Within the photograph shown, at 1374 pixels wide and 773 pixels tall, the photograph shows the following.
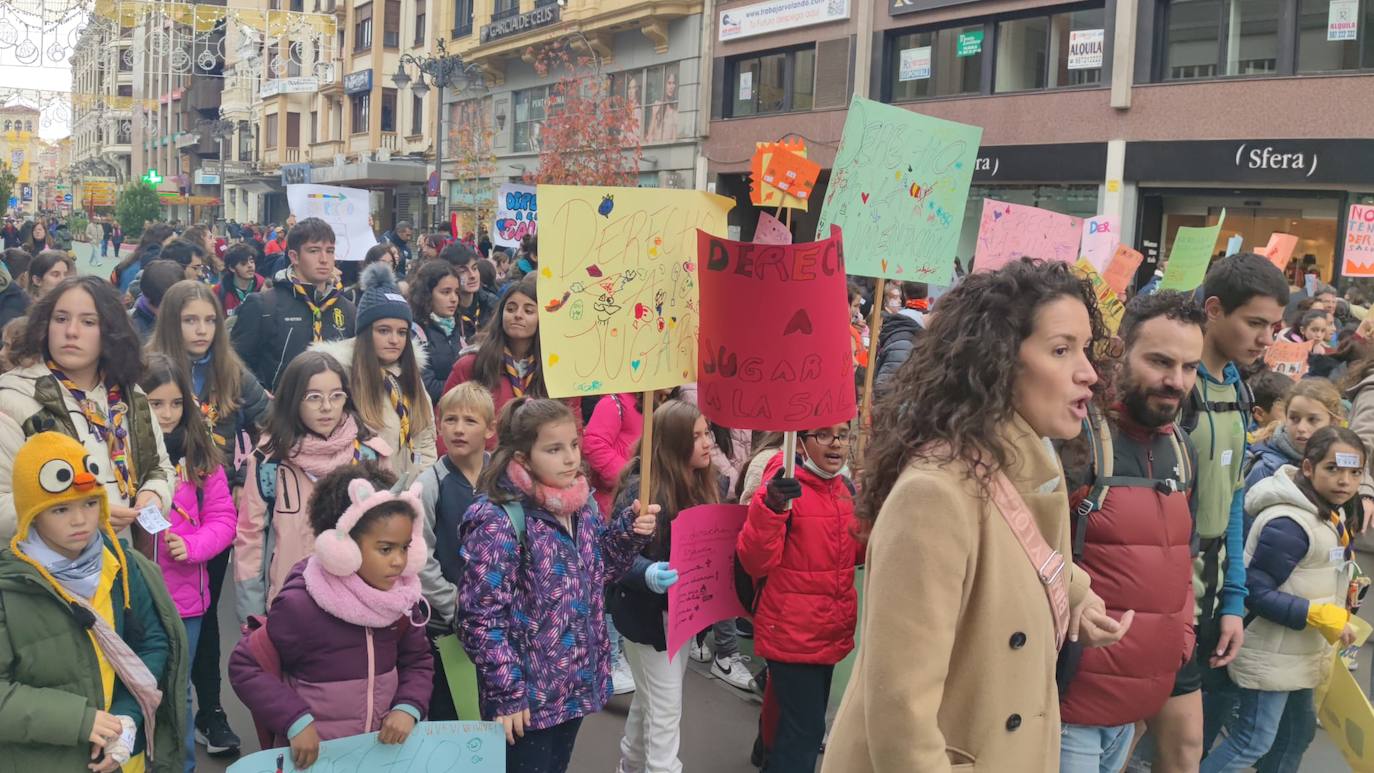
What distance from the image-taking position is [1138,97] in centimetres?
1997

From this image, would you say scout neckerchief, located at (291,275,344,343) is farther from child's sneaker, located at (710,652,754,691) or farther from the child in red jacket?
the child in red jacket

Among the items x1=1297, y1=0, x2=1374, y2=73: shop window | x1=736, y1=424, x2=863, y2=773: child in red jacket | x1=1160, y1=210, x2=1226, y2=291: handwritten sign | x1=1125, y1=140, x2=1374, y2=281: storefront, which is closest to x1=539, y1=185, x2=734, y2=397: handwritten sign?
x1=736, y1=424, x2=863, y2=773: child in red jacket

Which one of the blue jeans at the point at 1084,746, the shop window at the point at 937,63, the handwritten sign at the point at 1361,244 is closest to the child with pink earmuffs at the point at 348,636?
the blue jeans at the point at 1084,746

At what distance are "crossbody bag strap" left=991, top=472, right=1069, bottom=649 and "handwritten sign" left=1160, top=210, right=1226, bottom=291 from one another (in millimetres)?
5196

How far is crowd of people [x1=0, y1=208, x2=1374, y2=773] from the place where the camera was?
2.44 metres

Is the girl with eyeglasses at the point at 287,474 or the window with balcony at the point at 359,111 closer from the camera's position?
the girl with eyeglasses at the point at 287,474

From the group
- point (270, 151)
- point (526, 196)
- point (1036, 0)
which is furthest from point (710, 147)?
point (270, 151)

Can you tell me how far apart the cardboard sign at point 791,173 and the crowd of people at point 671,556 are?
4.32 ft

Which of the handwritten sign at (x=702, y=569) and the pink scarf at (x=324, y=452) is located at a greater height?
the pink scarf at (x=324, y=452)

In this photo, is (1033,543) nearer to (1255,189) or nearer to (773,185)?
(773,185)

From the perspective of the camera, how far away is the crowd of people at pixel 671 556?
2.44 meters

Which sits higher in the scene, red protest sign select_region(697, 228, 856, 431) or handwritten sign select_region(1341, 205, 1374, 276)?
handwritten sign select_region(1341, 205, 1374, 276)

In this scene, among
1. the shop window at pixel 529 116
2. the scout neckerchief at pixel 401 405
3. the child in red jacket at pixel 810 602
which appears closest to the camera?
the child in red jacket at pixel 810 602

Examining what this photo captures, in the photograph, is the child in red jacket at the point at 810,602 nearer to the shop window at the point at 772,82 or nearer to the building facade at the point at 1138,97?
the building facade at the point at 1138,97
